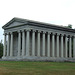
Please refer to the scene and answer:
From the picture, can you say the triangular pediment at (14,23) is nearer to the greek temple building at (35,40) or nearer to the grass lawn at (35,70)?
the greek temple building at (35,40)

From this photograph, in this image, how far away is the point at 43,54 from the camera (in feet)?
258

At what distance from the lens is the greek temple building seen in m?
76.2

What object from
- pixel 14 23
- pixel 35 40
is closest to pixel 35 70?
pixel 35 40

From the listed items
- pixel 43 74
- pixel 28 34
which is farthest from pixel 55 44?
pixel 43 74

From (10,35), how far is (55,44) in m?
19.7

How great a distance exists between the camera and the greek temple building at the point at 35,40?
76.2 meters

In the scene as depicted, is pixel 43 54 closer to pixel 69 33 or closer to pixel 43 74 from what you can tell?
pixel 69 33

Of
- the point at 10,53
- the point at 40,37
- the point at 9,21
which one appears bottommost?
→ the point at 10,53

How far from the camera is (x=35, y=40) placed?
3265 inches

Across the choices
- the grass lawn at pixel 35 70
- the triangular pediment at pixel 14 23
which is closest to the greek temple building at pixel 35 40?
the triangular pediment at pixel 14 23

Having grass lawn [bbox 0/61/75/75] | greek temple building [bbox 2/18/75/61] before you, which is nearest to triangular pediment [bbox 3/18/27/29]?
greek temple building [bbox 2/18/75/61]

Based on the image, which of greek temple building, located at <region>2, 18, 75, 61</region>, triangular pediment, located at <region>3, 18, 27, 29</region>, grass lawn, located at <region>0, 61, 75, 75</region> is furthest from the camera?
triangular pediment, located at <region>3, 18, 27, 29</region>

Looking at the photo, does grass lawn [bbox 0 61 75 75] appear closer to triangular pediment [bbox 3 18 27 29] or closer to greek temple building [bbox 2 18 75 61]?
greek temple building [bbox 2 18 75 61]

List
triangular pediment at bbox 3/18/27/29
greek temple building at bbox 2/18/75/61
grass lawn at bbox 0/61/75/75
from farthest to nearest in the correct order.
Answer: triangular pediment at bbox 3/18/27/29 → greek temple building at bbox 2/18/75/61 → grass lawn at bbox 0/61/75/75
